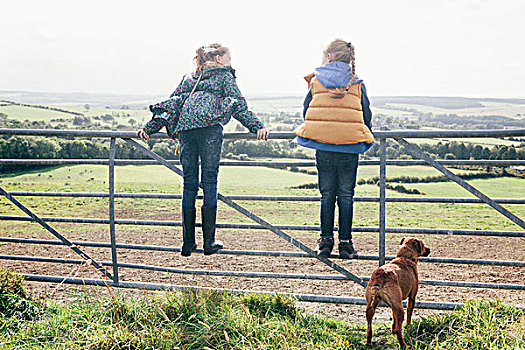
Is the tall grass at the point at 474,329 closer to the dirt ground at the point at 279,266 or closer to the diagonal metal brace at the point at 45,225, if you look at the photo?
the dirt ground at the point at 279,266

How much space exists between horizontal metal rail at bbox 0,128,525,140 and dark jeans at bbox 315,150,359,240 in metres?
0.34

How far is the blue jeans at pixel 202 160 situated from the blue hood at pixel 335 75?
2.92 feet

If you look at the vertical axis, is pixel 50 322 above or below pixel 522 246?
above

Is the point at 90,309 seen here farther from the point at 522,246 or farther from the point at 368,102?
the point at 522,246

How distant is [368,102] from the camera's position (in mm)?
3451

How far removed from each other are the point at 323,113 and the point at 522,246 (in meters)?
7.12

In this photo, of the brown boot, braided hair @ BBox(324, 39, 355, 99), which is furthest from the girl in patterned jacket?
the brown boot

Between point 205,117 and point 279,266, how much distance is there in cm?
409

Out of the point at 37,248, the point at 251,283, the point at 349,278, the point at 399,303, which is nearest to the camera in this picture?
the point at 399,303

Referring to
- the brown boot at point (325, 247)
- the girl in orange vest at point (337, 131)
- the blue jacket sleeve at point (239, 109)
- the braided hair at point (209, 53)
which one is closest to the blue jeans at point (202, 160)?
the blue jacket sleeve at point (239, 109)

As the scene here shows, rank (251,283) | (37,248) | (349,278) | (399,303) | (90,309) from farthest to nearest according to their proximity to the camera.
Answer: (37,248) → (251,283) → (349,278) → (90,309) → (399,303)

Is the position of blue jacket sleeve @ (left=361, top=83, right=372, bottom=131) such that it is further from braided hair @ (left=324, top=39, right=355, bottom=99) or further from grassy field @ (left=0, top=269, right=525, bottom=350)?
grassy field @ (left=0, top=269, right=525, bottom=350)

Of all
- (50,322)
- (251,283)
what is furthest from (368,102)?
(251,283)

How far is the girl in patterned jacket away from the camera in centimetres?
346
